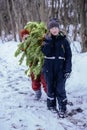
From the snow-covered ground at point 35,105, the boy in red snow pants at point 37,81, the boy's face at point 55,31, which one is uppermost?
the boy's face at point 55,31

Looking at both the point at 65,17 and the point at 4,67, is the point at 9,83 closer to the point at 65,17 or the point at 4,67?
the point at 4,67

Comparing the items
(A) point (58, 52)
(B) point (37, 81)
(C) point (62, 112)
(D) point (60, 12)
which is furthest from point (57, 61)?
(D) point (60, 12)

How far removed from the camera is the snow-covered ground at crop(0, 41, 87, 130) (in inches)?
253

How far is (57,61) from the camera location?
6770 mm

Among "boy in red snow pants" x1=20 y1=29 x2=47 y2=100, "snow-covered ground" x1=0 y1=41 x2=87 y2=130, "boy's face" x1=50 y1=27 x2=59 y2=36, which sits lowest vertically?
"snow-covered ground" x1=0 y1=41 x2=87 y2=130

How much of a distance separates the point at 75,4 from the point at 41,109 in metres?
6.61

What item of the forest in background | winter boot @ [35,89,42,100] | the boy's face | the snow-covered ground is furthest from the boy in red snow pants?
the forest in background

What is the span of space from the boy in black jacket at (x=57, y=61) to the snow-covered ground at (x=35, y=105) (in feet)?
1.22

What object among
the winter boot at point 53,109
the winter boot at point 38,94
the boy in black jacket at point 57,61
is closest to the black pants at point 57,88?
the boy in black jacket at point 57,61

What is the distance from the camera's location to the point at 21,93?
29.0 ft

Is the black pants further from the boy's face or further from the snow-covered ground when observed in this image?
the boy's face

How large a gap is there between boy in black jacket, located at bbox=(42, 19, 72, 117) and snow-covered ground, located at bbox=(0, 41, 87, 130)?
0.37 metres

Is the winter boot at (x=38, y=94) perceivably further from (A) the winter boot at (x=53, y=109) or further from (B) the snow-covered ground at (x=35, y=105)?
(A) the winter boot at (x=53, y=109)

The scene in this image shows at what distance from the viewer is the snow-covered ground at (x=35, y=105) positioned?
6.43 m
